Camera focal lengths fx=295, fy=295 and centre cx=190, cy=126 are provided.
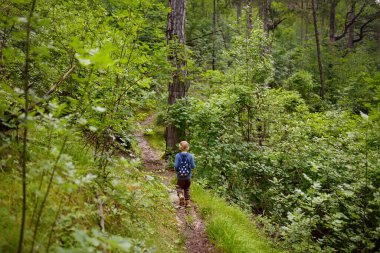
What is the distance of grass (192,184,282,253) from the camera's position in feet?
15.8

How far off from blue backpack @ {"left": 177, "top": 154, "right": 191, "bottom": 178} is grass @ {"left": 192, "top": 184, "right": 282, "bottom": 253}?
715 millimetres

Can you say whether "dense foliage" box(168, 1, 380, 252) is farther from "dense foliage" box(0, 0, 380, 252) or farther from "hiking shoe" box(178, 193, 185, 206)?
"hiking shoe" box(178, 193, 185, 206)

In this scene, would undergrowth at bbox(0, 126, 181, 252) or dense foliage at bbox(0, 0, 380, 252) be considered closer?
undergrowth at bbox(0, 126, 181, 252)

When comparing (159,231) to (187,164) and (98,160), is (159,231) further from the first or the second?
(187,164)

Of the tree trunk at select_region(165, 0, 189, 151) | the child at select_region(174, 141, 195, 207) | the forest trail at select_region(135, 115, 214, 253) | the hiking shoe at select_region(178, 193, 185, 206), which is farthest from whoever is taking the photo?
the tree trunk at select_region(165, 0, 189, 151)

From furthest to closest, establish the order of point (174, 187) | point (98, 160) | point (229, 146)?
point (229, 146) → point (174, 187) → point (98, 160)

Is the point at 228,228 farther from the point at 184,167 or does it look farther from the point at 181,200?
the point at 184,167

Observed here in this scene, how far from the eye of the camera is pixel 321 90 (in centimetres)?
1991

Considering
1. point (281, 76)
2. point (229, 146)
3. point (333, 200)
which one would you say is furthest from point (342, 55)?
point (333, 200)

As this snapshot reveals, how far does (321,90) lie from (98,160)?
19402 millimetres

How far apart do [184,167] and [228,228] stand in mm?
1529

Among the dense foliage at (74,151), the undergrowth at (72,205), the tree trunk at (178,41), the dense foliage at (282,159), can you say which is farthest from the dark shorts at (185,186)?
the tree trunk at (178,41)

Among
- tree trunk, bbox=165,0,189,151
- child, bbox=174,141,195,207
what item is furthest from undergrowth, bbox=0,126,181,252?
tree trunk, bbox=165,0,189,151

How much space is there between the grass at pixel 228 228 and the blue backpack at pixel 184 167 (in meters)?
0.71
